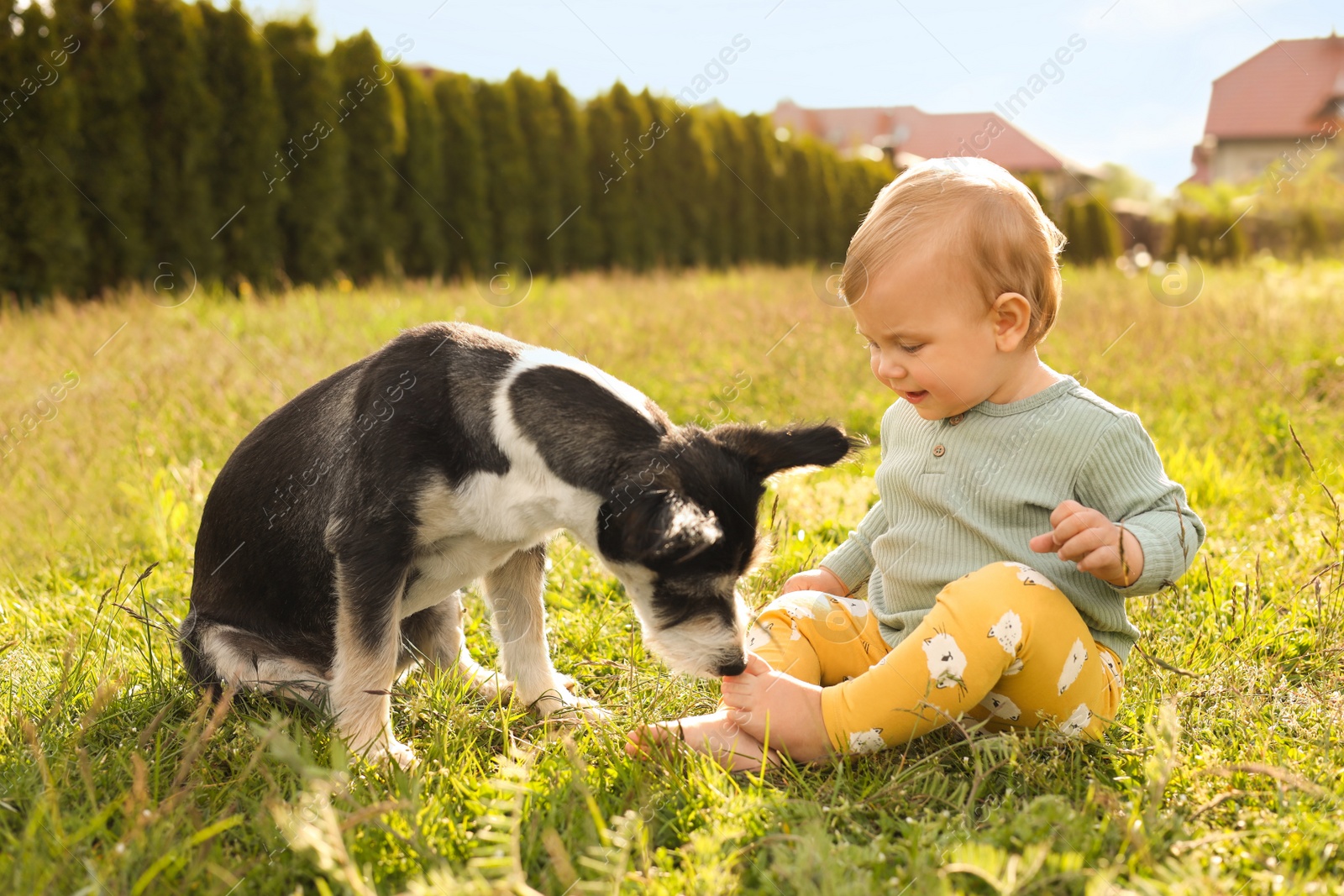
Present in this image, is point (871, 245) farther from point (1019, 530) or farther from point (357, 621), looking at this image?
point (357, 621)

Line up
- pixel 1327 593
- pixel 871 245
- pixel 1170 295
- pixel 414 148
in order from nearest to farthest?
pixel 871 245 → pixel 1327 593 → pixel 1170 295 → pixel 414 148

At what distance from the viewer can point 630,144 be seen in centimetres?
1662

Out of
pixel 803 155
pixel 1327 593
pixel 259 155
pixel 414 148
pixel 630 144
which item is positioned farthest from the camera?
pixel 803 155

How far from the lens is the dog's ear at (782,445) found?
2523 mm

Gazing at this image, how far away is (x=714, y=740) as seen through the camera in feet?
7.96

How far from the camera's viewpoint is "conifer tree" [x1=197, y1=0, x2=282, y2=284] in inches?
451

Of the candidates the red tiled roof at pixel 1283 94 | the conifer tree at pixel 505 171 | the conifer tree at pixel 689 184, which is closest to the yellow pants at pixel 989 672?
the conifer tree at pixel 505 171

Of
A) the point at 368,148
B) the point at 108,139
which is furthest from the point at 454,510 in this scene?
the point at 368,148

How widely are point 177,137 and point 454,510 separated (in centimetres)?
1090

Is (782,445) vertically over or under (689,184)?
under

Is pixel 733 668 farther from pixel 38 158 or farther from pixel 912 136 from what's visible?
pixel 912 136

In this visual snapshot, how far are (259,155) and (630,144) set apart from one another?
6.87 m

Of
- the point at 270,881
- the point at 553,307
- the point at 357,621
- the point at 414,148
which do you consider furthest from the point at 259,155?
the point at 270,881

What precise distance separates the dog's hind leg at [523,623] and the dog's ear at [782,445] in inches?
33.8
